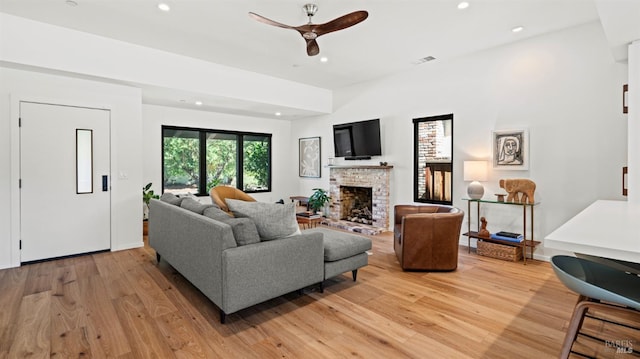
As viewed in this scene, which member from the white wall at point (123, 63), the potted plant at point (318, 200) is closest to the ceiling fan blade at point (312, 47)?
the white wall at point (123, 63)

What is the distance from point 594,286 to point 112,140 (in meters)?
5.32

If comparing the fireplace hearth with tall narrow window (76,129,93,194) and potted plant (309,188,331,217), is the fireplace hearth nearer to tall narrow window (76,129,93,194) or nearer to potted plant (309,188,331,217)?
potted plant (309,188,331,217)

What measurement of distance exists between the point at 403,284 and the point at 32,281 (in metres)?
3.96

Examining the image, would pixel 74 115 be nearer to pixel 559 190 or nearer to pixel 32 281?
pixel 32 281

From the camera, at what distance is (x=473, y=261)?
13.6 ft

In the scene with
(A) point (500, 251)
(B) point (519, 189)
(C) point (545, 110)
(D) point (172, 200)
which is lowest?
(A) point (500, 251)

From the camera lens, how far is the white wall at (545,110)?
367cm

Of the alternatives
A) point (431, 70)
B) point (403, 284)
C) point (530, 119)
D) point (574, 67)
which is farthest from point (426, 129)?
point (403, 284)

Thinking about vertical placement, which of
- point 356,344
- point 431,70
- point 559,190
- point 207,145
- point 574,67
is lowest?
point 356,344

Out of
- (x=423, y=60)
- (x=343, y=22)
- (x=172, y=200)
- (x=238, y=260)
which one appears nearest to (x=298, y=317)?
(x=238, y=260)

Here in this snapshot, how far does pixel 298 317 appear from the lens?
263 centimetres

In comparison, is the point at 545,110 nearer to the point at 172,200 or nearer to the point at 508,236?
the point at 508,236

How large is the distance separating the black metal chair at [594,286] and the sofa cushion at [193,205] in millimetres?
2870

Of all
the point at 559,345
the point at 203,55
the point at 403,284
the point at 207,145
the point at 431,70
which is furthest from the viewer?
the point at 207,145
